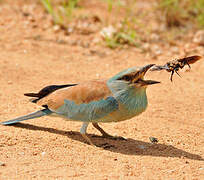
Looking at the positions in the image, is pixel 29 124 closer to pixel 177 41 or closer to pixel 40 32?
pixel 40 32

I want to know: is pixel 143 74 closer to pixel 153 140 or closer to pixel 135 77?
pixel 135 77

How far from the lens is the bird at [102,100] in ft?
15.4

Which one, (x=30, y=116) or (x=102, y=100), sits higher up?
(x=102, y=100)

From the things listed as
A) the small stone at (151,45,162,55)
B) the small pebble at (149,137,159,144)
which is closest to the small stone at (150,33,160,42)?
the small stone at (151,45,162,55)

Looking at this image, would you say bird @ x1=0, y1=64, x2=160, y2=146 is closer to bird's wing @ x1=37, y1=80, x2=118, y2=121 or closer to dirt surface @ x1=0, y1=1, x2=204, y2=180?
bird's wing @ x1=37, y1=80, x2=118, y2=121

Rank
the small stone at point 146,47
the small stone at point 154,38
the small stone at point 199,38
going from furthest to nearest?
the small stone at point 154,38 → the small stone at point 199,38 → the small stone at point 146,47

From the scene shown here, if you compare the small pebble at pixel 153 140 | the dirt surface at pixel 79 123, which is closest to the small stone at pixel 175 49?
the dirt surface at pixel 79 123

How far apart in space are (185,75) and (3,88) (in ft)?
11.0

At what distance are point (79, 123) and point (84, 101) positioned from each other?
3.03 ft

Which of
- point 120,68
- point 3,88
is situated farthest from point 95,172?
point 120,68

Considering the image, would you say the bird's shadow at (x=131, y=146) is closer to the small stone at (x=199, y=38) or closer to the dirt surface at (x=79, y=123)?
the dirt surface at (x=79, y=123)

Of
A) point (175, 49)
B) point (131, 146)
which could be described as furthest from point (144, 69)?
point (175, 49)

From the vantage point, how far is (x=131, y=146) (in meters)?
5.07

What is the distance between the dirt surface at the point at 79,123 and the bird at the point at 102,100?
1.04ft
